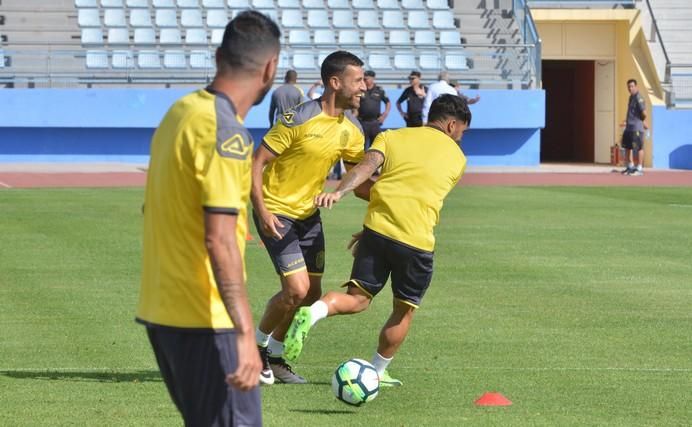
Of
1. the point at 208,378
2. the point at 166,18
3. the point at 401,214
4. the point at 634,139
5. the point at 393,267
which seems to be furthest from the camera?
the point at 166,18

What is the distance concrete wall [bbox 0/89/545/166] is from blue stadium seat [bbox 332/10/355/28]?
305 centimetres

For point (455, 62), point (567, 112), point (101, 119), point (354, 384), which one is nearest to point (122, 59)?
point (101, 119)

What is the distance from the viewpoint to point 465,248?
52.3ft

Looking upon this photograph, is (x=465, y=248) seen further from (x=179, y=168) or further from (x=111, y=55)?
(x=111, y=55)

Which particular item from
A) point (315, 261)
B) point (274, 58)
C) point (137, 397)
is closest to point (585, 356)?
point (315, 261)

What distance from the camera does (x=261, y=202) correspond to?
8.19 m

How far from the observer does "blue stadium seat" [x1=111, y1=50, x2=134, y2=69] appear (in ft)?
100

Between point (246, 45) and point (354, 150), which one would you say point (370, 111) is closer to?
point (354, 150)

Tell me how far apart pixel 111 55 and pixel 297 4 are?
5.79 m

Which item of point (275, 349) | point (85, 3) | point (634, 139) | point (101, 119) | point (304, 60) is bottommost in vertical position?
point (634, 139)

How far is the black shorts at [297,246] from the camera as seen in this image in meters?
8.57

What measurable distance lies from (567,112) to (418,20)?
21.8 ft

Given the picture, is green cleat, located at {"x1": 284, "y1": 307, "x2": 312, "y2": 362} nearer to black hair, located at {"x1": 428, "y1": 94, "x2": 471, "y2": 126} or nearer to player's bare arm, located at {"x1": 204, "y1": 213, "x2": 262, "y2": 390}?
black hair, located at {"x1": 428, "y1": 94, "x2": 471, "y2": 126}

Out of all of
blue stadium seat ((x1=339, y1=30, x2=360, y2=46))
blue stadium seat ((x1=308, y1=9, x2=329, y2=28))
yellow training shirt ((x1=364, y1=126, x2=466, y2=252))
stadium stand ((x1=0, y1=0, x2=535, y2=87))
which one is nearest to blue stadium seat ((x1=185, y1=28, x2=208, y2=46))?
stadium stand ((x1=0, y1=0, x2=535, y2=87))
